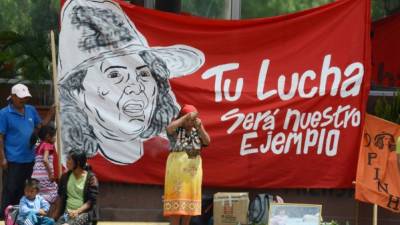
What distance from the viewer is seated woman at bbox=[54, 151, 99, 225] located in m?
10.6

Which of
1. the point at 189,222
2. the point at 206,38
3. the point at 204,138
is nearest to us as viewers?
the point at 204,138

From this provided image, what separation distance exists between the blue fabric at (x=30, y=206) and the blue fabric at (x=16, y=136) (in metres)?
0.87

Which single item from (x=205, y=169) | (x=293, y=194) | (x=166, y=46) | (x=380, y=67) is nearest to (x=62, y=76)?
(x=166, y=46)

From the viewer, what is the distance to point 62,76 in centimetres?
1174

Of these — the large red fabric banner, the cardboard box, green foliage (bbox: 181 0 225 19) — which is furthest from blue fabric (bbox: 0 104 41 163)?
green foliage (bbox: 181 0 225 19)

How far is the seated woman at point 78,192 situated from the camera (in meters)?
10.6

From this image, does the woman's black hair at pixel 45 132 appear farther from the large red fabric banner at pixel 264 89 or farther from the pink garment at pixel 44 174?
the large red fabric banner at pixel 264 89

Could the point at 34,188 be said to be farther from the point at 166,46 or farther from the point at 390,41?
the point at 390,41

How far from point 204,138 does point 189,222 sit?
4.09 ft

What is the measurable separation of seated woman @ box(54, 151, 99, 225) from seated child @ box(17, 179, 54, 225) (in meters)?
0.19

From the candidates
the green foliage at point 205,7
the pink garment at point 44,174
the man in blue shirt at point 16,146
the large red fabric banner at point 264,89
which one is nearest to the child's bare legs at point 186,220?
the large red fabric banner at point 264,89

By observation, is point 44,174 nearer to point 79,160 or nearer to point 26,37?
point 79,160

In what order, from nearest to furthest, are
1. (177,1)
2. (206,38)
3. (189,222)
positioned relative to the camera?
(189,222)
(206,38)
(177,1)

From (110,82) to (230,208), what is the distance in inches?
80.6
